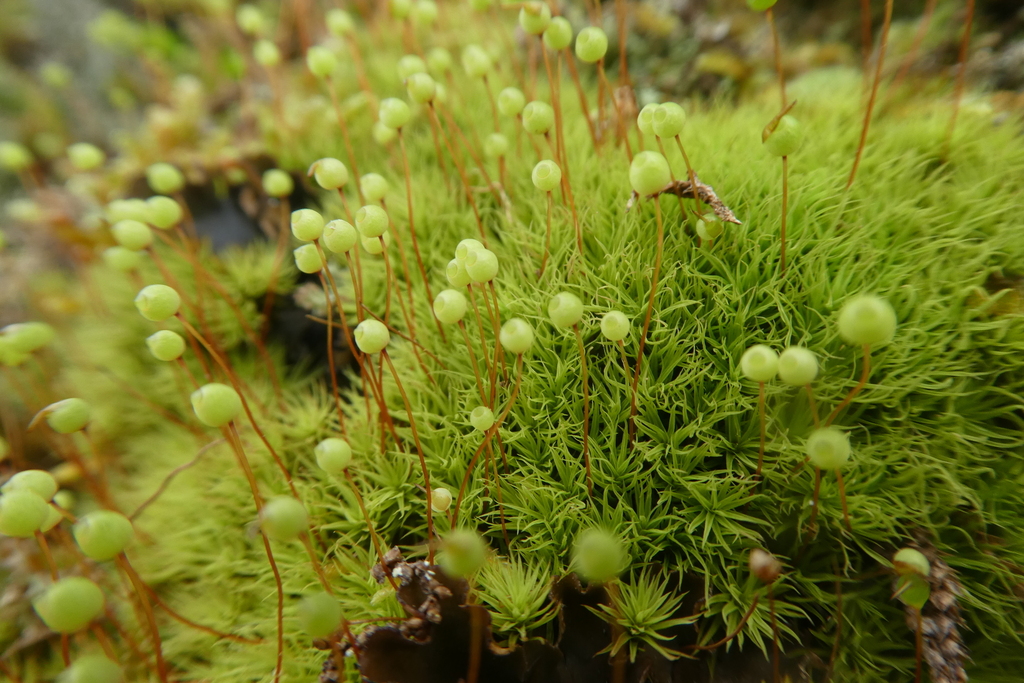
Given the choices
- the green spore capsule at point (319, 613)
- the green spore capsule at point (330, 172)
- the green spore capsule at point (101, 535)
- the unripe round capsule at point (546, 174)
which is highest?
the green spore capsule at point (330, 172)

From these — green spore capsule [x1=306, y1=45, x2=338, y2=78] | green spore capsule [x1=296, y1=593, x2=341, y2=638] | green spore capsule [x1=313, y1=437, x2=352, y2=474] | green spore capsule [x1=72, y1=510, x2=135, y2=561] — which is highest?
green spore capsule [x1=306, y1=45, x2=338, y2=78]

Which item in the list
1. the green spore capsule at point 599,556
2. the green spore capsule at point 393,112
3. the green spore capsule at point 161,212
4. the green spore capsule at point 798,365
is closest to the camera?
the green spore capsule at point 599,556

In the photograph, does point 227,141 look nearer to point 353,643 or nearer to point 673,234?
point 673,234

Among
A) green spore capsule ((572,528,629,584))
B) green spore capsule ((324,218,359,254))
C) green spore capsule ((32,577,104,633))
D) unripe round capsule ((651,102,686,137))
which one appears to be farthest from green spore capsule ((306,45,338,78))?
green spore capsule ((572,528,629,584))

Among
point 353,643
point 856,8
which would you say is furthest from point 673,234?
point 856,8

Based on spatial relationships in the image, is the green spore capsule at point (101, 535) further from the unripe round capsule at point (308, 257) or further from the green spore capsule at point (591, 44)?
the green spore capsule at point (591, 44)

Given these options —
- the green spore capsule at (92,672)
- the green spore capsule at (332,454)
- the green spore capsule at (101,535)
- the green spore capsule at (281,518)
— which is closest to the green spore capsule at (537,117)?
the green spore capsule at (332,454)

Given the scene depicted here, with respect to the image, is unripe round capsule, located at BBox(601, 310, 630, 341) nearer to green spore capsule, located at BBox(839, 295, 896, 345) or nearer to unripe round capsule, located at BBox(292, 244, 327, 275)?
green spore capsule, located at BBox(839, 295, 896, 345)
